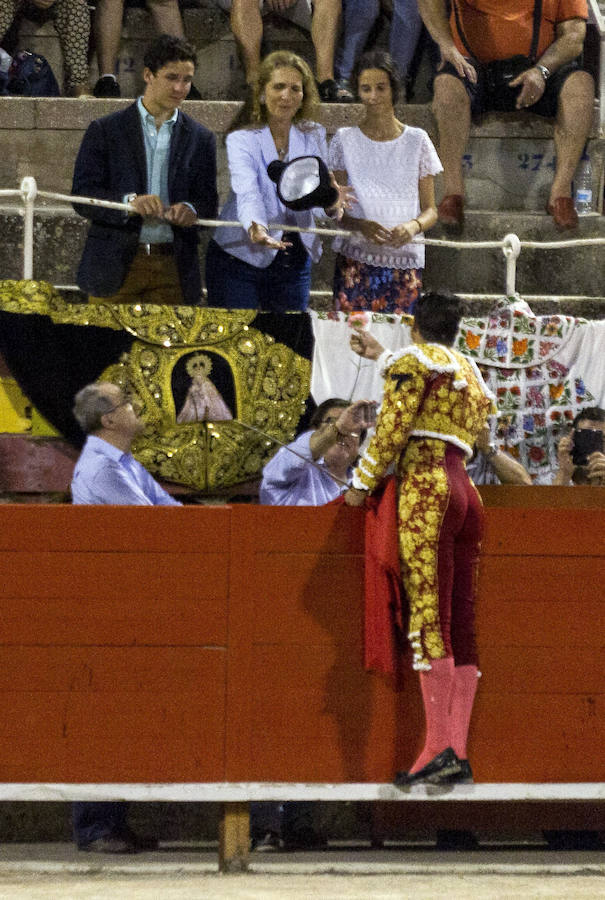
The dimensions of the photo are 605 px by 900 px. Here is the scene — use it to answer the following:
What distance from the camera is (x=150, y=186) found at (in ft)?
18.1

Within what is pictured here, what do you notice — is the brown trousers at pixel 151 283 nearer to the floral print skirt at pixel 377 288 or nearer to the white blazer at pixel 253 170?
the white blazer at pixel 253 170

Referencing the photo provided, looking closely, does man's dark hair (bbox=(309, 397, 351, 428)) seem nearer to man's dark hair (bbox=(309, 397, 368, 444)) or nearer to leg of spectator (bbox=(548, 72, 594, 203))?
man's dark hair (bbox=(309, 397, 368, 444))

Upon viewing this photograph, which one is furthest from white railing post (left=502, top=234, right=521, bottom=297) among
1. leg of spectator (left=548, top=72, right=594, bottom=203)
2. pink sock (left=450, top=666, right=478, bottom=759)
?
pink sock (left=450, top=666, right=478, bottom=759)

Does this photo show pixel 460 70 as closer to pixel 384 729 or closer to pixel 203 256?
pixel 203 256

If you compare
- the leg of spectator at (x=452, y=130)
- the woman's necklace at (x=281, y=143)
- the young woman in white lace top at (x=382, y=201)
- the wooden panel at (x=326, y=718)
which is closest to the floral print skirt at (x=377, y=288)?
the young woman in white lace top at (x=382, y=201)

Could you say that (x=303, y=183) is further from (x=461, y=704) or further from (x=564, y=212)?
(x=461, y=704)

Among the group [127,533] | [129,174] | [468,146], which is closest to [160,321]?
[129,174]

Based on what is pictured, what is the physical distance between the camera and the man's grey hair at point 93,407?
4.76 m

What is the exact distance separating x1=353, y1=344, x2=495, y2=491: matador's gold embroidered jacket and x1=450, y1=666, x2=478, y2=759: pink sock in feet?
1.80

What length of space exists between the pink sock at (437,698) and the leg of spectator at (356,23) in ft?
11.7

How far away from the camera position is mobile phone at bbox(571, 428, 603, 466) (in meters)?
5.18

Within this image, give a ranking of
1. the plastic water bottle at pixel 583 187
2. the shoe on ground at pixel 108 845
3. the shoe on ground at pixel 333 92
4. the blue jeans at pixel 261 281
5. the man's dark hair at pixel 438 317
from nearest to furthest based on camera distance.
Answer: the man's dark hair at pixel 438 317, the shoe on ground at pixel 108 845, the blue jeans at pixel 261 281, the plastic water bottle at pixel 583 187, the shoe on ground at pixel 333 92

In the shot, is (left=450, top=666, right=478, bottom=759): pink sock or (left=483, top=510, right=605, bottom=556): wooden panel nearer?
(left=450, top=666, right=478, bottom=759): pink sock

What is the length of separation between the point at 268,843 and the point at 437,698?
34.6 inches
